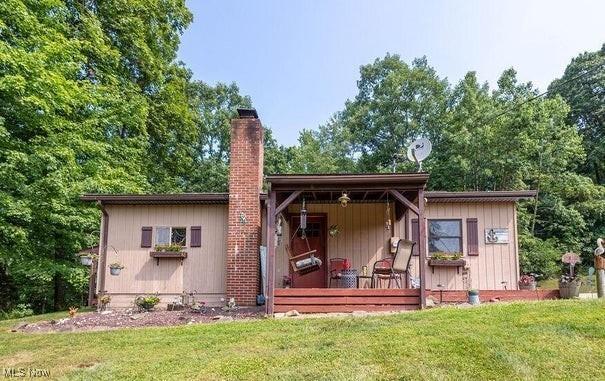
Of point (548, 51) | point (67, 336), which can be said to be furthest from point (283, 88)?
point (67, 336)

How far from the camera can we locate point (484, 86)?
22.8 m

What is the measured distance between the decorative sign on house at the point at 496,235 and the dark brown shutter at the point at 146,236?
690 centimetres

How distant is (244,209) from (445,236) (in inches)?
164

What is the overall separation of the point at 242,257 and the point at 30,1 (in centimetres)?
888

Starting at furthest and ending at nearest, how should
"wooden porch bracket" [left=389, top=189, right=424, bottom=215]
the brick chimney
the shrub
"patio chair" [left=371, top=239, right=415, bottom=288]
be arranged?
the shrub, the brick chimney, "patio chair" [left=371, top=239, right=415, bottom=288], "wooden porch bracket" [left=389, top=189, right=424, bottom=215]

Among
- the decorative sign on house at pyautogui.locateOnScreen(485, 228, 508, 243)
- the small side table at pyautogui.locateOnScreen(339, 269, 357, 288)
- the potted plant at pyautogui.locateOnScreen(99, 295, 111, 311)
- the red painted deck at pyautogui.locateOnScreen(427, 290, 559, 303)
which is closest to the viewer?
the red painted deck at pyautogui.locateOnScreen(427, 290, 559, 303)

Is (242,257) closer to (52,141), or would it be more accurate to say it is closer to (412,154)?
(412,154)

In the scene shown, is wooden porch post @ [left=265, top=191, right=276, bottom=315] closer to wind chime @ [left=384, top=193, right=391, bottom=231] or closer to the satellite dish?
wind chime @ [left=384, top=193, right=391, bottom=231]

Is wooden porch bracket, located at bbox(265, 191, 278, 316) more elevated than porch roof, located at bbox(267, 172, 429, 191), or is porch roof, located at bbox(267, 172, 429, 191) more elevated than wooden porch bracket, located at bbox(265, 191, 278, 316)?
porch roof, located at bbox(267, 172, 429, 191)

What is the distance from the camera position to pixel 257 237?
9086mm

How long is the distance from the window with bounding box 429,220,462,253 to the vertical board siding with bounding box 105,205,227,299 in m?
4.29

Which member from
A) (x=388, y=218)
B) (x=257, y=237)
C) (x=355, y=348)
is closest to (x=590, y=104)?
(x=388, y=218)

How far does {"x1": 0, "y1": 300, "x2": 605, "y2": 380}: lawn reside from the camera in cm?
431

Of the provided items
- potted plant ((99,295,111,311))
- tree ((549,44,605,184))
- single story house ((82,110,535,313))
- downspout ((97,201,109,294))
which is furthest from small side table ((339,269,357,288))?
tree ((549,44,605,184))
